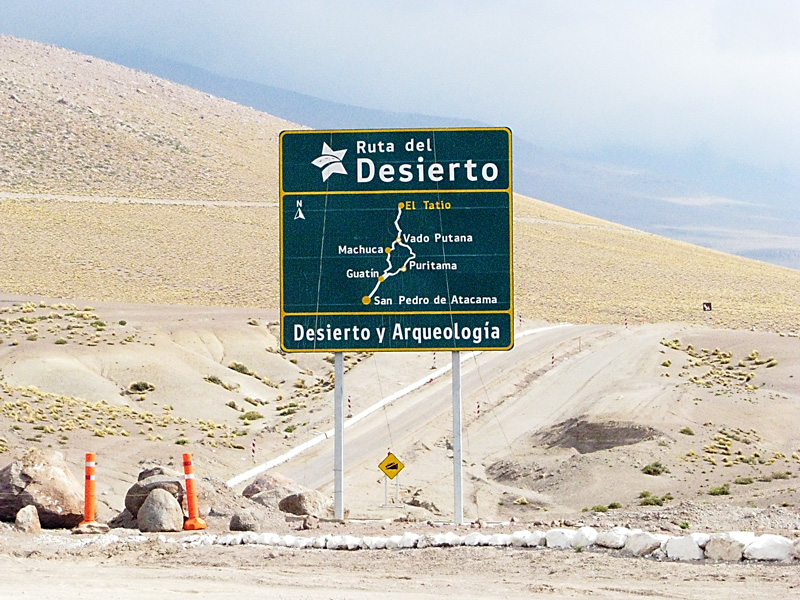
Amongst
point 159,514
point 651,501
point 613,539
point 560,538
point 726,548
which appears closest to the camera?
point 726,548

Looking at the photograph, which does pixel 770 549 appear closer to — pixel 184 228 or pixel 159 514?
pixel 159 514

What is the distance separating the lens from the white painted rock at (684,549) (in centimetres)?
987

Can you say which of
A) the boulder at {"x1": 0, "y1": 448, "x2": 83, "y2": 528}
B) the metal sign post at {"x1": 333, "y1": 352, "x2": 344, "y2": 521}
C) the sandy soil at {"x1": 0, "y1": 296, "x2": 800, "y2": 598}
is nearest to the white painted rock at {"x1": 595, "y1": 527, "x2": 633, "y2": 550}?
the sandy soil at {"x1": 0, "y1": 296, "x2": 800, "y2": 598}

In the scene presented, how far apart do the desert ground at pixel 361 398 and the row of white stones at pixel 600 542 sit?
0.19 m

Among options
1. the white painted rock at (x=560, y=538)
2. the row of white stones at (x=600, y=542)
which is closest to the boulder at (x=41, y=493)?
the row of white stones at (x=600, y=542)

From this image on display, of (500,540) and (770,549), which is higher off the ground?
(770,549)

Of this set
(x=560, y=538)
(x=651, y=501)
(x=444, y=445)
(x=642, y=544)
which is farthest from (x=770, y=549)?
(x=444, y=445)

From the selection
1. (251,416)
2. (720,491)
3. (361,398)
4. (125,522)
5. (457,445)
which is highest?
(361,398)

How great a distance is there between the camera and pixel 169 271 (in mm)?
72938

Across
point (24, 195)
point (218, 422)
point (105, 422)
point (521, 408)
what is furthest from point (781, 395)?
point (24, 195)

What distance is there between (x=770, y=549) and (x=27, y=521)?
8.97m

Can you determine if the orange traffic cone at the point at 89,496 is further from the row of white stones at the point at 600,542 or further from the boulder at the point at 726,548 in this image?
the boulder at the point at 726,548

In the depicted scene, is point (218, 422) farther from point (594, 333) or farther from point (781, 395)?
point (594, 333)

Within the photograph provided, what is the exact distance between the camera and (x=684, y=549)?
9930mm
